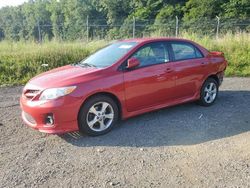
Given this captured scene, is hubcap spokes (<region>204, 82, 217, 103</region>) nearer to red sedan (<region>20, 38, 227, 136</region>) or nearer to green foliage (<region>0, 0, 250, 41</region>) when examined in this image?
red sedan (<region>20, 38, 227, 136</region>)

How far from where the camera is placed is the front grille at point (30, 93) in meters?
5.29

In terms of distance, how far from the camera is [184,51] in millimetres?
6746

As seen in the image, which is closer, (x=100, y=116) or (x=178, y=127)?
(x=100, y=116)

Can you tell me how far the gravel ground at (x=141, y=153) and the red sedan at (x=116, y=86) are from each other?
0.97 ft

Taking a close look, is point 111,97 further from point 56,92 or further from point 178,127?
point 178,127

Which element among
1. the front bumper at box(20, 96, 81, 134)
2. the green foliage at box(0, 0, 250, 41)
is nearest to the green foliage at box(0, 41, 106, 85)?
the front bumper at box(20, 96, 81, 134)

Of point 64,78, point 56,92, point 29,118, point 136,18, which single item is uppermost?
point 136,18

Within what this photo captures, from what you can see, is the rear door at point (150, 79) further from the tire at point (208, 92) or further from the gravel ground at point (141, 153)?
the tire at point (208, 92)

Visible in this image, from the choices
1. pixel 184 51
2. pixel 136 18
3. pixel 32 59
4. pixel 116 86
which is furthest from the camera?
pixel 136 18

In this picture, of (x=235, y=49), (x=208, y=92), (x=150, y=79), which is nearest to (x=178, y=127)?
(x=150, y=79)

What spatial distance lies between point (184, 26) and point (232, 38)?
10723 millimetres

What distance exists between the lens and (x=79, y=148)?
4.99 m

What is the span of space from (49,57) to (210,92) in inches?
266

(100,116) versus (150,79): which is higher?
(150,79)
